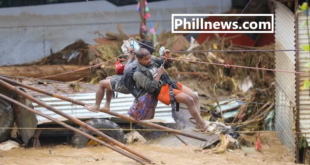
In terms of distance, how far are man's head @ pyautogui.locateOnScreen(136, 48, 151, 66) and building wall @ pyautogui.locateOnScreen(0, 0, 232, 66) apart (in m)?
7.01

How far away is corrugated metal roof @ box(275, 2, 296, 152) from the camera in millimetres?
10570

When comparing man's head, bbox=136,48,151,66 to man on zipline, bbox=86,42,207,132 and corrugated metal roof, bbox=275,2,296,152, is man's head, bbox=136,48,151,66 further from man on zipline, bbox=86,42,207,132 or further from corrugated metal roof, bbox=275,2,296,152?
corrugated metal roof, bbox=275,2,296,152

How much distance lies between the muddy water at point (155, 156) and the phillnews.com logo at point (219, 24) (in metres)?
3.65

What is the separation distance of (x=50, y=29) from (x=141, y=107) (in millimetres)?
7499

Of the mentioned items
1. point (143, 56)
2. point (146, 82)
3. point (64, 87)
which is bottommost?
point (64, 87)

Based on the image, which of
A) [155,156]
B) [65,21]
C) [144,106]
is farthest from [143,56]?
[65,21]

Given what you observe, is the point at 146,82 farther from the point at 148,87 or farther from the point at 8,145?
the point at 8,145

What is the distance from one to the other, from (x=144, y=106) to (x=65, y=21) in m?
7.44

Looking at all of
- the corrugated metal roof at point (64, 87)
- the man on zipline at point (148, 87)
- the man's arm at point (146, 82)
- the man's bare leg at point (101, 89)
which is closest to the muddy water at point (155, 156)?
the corrugated metal roof at point (64, 87)

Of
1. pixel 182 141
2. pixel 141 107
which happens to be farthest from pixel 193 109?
pixel 182 141

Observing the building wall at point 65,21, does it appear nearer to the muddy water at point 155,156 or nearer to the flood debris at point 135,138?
the flood debris at point 135,138

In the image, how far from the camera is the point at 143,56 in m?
7.09

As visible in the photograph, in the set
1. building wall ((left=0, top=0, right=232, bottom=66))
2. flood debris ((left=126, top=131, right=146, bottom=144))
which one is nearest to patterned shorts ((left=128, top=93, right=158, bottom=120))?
flood debris ((left=126, top=131, right=146, bottom=144))

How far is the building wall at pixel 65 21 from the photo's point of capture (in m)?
14.1
